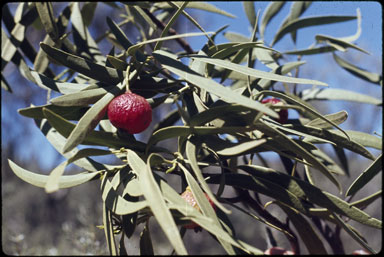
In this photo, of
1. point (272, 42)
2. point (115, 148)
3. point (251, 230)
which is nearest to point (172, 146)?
point (251, 230)

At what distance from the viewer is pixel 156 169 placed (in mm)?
620

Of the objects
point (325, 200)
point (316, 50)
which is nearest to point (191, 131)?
point (325, 200)

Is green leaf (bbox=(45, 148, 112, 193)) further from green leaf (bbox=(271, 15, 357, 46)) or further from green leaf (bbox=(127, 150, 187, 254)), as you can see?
green leaf (bbox=(271, 15, 357, 46))

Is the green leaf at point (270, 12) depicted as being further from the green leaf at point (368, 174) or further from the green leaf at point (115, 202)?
the green leaf at point (115, 202)

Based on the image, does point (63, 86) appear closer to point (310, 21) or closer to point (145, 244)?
point (145, 244)

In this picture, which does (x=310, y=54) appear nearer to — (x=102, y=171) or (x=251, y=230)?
(x=102, y=171)

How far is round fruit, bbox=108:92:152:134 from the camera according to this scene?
1.83 ft

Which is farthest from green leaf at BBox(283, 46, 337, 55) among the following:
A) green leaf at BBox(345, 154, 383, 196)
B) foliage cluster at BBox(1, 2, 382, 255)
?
green leaf at BBox(345, 154, 383, 196)

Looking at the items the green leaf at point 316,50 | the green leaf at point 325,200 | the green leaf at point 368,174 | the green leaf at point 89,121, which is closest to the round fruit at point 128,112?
the green leaf at point 89,121

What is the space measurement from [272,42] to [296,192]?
0.70 meters

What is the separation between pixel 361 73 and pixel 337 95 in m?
0.12

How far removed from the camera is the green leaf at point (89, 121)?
1.57 feet

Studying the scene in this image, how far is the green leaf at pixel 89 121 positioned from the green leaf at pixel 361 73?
892 millimetres

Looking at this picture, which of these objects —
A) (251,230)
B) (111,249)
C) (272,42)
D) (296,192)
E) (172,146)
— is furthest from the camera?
(251,230)
